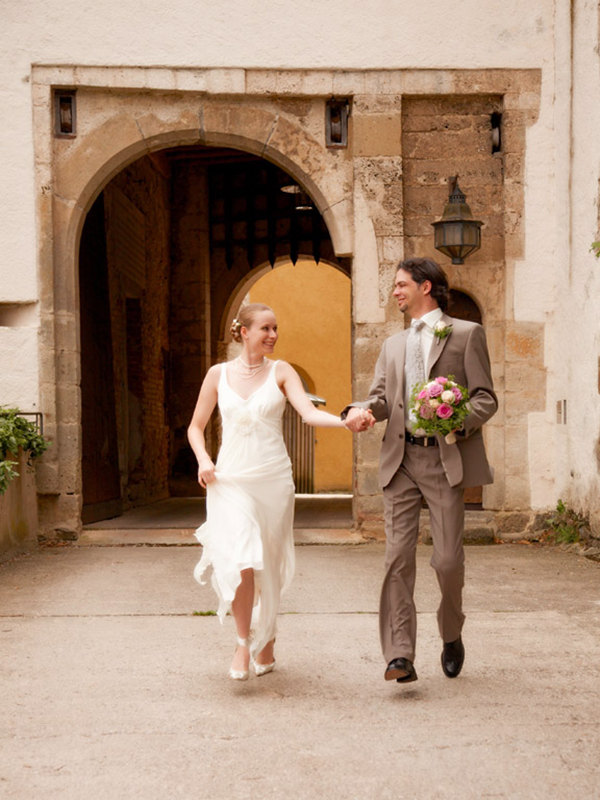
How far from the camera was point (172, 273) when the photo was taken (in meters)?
16.3

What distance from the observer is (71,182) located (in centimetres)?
934

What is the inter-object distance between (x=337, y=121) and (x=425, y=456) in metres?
5.88

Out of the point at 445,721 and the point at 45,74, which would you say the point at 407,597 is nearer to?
the point at 445,721

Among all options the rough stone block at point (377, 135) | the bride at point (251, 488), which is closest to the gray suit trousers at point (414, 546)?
the bride at point (251, 488)

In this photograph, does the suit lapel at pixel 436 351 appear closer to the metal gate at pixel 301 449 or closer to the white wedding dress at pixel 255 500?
the white wedding dress at pixel 255 500

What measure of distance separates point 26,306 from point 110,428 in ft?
9.08

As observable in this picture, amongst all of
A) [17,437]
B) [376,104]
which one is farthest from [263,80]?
[17,437]

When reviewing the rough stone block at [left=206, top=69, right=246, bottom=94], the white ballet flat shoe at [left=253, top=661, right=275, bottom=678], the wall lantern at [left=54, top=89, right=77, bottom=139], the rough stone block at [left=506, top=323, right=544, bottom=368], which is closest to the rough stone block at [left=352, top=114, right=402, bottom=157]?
the rough stone block at [left=206, top=69, right=246, bottom=94]

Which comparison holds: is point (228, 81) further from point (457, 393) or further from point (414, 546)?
point (414, 546)

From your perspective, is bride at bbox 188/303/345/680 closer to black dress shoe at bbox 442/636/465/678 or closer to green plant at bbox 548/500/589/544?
black dress shoe at bbox 442/636/465/678

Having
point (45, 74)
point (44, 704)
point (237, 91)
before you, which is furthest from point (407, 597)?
point (45, 74)

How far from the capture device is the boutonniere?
14.2ft

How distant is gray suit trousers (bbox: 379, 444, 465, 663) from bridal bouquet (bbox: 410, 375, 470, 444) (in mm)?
184

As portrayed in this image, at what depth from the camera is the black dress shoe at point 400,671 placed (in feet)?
13.1
